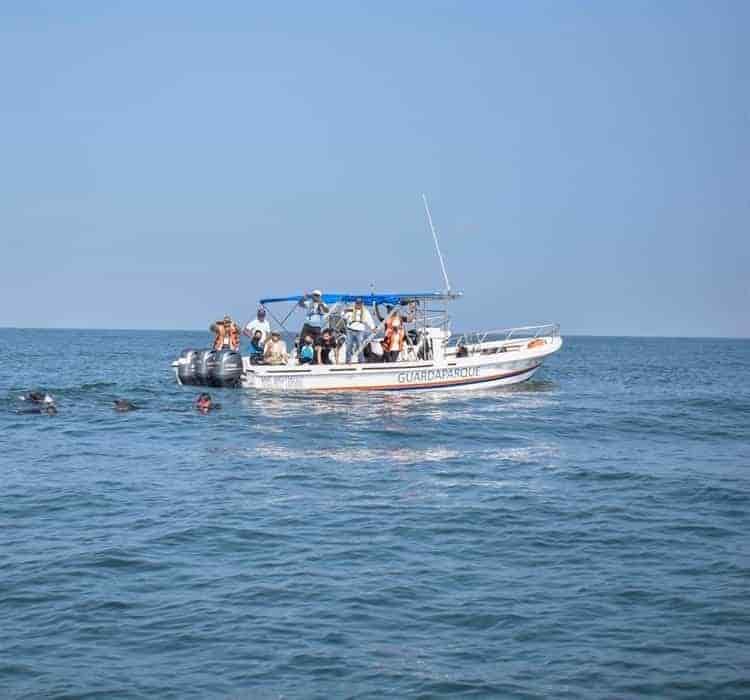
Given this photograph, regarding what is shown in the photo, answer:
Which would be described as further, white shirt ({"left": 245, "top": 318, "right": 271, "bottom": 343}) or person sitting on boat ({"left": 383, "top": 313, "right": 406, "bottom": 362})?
white shirt ({"left": 245, "top": 318, "right": 271, "bottom": 343})

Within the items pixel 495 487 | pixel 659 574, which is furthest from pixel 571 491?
pixel 659 574

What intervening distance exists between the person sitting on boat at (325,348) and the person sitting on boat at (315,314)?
0.63ft

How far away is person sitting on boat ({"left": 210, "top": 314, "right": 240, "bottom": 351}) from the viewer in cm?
3228

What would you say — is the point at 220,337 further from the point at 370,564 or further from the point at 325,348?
the point at 370,564

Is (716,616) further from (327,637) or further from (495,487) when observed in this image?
(495,487)

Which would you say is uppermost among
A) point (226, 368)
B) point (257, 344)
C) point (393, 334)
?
point (393, 334)

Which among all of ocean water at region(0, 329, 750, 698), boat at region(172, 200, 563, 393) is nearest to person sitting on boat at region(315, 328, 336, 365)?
boat at region(172, 200, 563, 393)

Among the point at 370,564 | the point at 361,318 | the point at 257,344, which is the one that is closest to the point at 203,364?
the point at 257,344

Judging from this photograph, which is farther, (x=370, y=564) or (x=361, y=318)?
(x=361, y=318)

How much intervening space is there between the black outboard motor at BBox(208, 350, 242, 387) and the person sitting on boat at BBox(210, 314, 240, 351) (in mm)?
1222

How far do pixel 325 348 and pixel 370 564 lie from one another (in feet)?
65.2

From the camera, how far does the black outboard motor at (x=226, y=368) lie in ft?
101

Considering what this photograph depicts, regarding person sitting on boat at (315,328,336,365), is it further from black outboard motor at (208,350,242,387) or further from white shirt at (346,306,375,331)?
black outboard motor at (208,350,242,387)

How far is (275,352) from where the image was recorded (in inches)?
1224
